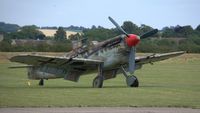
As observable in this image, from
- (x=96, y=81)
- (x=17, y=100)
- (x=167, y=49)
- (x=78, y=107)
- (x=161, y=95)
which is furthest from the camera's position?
(x=167, y=49)

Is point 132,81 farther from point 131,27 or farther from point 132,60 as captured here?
point 131,27

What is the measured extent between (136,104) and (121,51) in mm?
10100

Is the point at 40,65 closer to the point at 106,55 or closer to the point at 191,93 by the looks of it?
the point at 106,55

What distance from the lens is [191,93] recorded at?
82.1ft

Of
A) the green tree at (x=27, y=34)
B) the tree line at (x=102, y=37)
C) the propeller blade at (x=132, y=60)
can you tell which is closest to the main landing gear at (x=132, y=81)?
the propeller blade at (x=132, y=60)

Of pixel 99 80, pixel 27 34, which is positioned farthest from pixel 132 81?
pixel 27 34

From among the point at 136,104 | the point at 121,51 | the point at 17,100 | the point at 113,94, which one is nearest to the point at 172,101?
the point at 136,104

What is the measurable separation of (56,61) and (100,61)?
89.8 inches

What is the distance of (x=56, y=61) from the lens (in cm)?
2925

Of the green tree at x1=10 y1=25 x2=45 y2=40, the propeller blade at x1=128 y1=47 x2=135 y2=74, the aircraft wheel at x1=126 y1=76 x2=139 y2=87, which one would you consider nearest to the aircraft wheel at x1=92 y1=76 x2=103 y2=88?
the aircraft wheel at x1=126 y1=76 x2=139 y2=87

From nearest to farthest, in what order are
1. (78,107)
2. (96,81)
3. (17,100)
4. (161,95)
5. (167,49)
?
1. (78,107)
2. (17,100)
3. (161,95)
4. (96,81)
5. (167,49)

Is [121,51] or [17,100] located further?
[121,51]

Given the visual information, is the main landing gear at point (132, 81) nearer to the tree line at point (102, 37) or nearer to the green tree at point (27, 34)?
the tree line at point (102, 37)

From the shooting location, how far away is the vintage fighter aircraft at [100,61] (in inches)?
1167
